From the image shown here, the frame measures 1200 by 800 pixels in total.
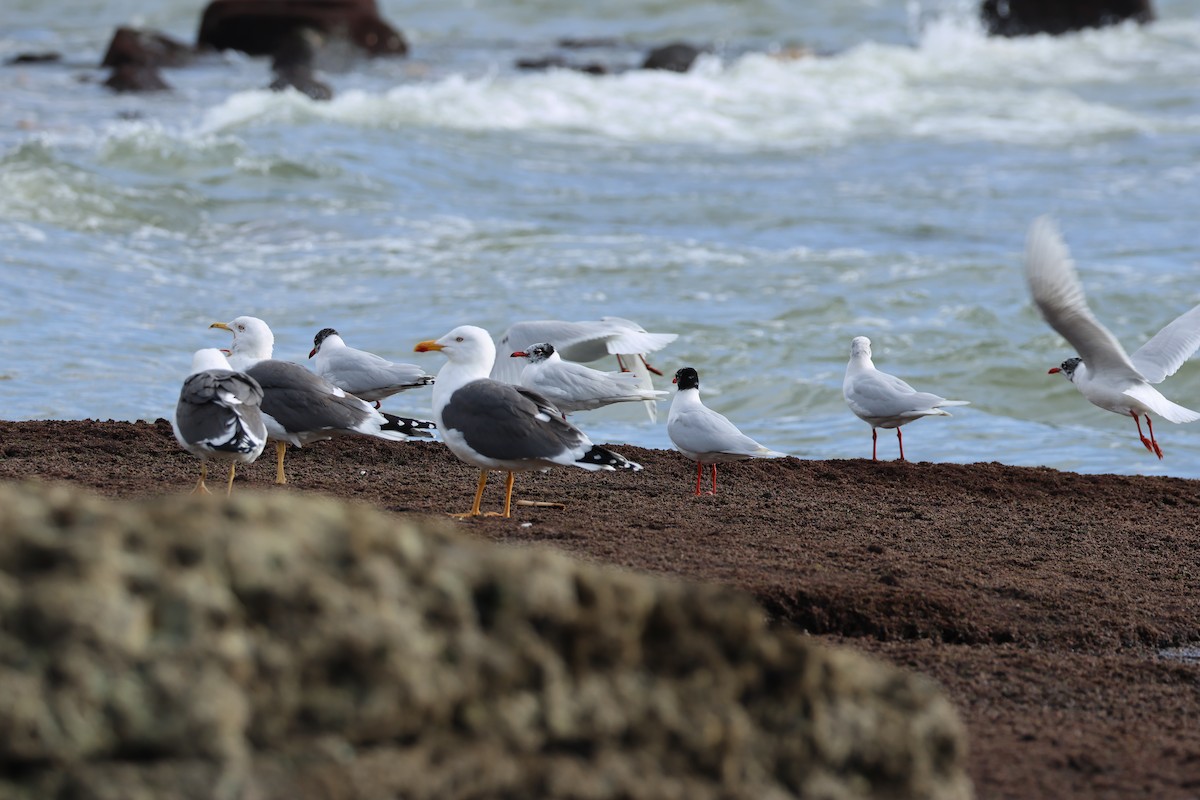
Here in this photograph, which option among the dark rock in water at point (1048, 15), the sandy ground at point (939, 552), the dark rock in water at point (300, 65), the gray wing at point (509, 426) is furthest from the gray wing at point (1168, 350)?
the dark rock in water at point (1048, 15)

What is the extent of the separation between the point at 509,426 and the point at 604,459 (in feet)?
1.31

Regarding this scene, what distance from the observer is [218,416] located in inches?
→ 227

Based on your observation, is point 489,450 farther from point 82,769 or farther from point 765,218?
point 765,218

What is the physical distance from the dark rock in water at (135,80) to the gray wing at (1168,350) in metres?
19.8

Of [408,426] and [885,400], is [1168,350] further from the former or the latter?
[408,426]

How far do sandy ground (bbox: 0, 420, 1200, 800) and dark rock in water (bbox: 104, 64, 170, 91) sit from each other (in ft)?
59.9

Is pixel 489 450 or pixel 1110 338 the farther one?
pixel 1110 338

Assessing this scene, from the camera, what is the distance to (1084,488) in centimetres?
754

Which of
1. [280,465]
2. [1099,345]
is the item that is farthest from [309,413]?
[1099,345]

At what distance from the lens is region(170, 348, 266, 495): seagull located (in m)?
5.77

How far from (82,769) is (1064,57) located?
3113 centimetres

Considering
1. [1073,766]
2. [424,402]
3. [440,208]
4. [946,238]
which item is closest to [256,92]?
[440,208]

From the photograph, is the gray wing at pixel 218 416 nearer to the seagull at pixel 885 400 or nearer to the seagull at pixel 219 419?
the seagull at pixel 219 419

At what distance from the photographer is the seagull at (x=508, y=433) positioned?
5844mm
